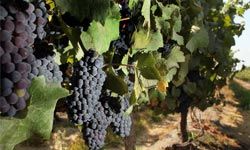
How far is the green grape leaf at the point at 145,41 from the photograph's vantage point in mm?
2531

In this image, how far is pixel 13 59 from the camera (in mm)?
1162

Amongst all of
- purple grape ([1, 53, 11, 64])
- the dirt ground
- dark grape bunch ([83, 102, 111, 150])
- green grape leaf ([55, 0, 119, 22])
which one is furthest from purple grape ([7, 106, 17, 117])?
the dirt ground

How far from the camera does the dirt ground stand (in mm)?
7285

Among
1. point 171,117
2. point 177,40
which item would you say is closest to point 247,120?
point 171,117

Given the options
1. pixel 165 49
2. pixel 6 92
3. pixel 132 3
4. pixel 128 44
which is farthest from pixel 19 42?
pixel 165 49

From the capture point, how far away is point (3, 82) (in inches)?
44.4

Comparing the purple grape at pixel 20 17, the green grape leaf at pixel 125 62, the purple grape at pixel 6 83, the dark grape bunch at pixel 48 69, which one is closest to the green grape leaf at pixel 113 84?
the green grape leaf at pixel 125 62

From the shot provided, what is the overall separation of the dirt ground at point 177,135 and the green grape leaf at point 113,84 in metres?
4.18

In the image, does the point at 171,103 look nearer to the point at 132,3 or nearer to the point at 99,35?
the point at 132,3

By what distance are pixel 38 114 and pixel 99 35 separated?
0.70m

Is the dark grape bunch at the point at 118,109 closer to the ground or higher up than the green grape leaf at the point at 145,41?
closer to the ground

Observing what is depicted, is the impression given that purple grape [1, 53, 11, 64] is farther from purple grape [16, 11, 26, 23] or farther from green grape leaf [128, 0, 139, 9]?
green grape leaf [128, 0, 139, 9]

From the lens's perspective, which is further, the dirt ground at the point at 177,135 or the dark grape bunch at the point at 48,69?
the dirt ground at the point at 177,135

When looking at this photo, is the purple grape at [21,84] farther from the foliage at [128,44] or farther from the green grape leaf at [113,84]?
the green grape leaf at [113,84]
